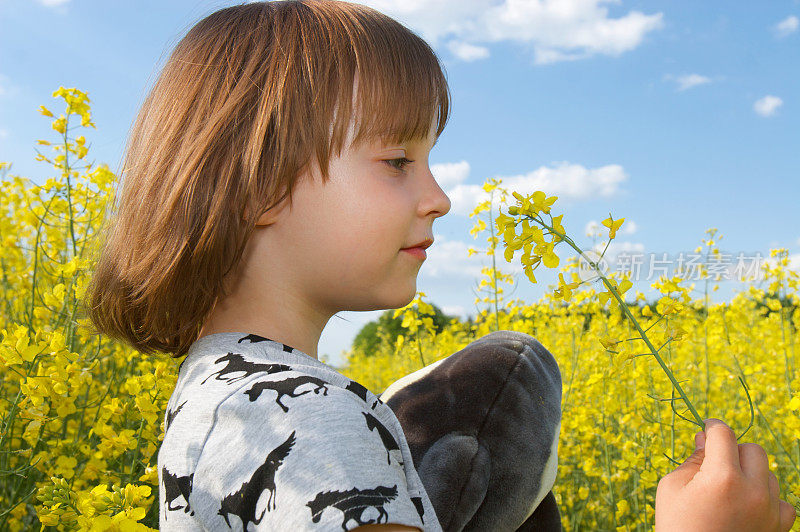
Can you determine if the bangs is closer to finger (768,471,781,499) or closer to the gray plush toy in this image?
the gray plush toy

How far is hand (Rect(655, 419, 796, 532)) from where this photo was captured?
83 centimetres

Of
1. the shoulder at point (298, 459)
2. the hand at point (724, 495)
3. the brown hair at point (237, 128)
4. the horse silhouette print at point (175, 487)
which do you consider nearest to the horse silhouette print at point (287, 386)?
the shoulder at point (298, 459)

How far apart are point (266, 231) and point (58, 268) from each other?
1.23 m

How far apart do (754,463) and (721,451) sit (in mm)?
51

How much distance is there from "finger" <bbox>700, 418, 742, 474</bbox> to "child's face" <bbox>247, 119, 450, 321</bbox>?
45cm

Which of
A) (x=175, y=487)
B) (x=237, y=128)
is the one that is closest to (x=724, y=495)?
(x=175, y=487)

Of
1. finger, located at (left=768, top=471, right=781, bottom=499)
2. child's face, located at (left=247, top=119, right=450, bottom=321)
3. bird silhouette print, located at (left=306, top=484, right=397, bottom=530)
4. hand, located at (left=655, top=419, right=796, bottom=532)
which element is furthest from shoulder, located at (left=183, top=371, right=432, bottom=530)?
finger, located at (left=768, top=471, right=781, bottom=499)

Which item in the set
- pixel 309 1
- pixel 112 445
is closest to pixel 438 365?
pixel 309 1

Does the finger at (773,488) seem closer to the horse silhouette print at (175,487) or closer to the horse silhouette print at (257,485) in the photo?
the horse silhouette print at (257,485)

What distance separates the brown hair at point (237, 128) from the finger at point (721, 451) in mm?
588

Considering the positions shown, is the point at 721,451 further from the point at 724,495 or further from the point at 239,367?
the point at 239,367

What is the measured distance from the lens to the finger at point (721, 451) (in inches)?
32.9

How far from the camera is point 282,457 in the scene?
0.74 m

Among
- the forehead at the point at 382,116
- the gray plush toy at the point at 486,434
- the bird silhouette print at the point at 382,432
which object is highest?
the forehead at the point at 382,116
